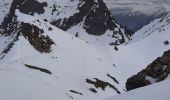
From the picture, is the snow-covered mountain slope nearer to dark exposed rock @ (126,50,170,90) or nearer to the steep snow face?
dark exposed rock @ (126,50,170,90)

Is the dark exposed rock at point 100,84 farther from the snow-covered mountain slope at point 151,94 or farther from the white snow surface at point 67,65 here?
the snow-covered mountain slope at point 151,94

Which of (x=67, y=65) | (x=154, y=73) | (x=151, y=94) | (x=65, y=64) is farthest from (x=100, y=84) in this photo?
(x=151, y=94)

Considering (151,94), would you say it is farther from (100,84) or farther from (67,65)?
(67,65)

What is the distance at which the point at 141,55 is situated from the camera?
557 feet

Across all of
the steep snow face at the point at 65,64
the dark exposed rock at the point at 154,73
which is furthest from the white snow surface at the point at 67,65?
the dark exposed rock at the point at 154,73

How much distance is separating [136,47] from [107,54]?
50894mm

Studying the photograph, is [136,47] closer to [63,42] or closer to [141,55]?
[141,55]

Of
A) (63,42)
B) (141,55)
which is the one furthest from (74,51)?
(141,55)

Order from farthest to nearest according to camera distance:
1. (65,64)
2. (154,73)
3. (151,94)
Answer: (65,64), (154,73), (151,94)

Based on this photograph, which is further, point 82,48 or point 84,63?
point 82,48

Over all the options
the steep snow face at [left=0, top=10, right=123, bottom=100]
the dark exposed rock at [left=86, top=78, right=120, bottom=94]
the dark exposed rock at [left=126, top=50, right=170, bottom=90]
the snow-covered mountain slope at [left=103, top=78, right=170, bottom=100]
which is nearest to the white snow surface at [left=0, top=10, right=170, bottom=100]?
the steep snow face at [left=0, top=10, right=123, bottom=100]

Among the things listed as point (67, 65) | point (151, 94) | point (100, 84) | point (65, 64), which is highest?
point (151, 94)

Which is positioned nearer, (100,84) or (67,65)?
(100,84)

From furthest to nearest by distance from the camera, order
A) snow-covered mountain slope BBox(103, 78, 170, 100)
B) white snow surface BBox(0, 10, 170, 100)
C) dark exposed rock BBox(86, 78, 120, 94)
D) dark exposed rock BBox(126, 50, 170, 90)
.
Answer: dark exposed rock BBox(86, 78, 120, 94) < white snow surface BBox(0, 10, 170, 100) < dark exposed rock BBox(126, 50, 170, 90) < snow-covered mountain slope BBox(103, 78, 170, 100)
